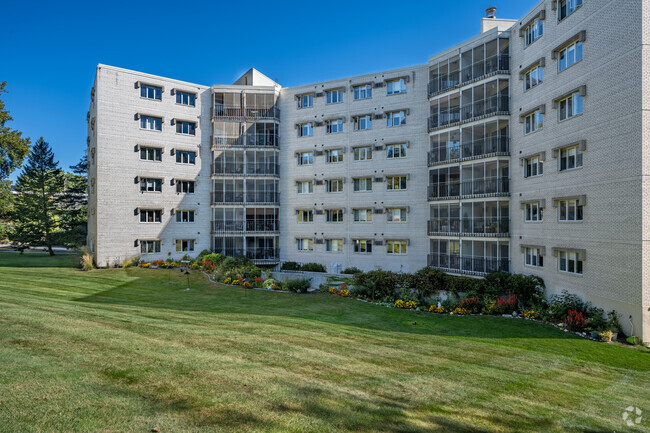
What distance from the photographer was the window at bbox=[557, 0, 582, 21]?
64.0 ft

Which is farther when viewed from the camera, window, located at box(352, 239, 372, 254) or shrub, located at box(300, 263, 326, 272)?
window, located at box(352, 239, 372, 254)

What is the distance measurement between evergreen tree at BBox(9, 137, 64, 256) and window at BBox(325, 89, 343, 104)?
123 ft

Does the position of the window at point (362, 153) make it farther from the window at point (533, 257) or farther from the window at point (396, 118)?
the window at point (533, 257)

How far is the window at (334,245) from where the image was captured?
3522 centimetres

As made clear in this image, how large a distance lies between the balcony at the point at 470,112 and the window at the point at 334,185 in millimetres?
9723

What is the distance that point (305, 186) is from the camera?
36.8 meters

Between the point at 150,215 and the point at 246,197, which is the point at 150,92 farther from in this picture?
the point at 246,197

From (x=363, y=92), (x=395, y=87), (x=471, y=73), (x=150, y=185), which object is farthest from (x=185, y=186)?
(x=471, y=73)

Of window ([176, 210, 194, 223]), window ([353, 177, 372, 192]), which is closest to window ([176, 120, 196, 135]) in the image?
window ([176, 210, 194, 223])

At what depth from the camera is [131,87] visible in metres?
33.6

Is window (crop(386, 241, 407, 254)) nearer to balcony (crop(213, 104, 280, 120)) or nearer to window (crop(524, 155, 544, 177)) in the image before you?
window (crop(524, 155, 544, 177))

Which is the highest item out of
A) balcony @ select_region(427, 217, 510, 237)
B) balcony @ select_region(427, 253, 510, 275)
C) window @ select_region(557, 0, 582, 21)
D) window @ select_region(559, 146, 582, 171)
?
window @ select_region(557, 0, 582, 21)

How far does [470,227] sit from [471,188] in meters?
3.00

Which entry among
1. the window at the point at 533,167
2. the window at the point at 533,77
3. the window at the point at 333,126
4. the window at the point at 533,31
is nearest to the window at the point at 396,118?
the window at the point at 333,126
